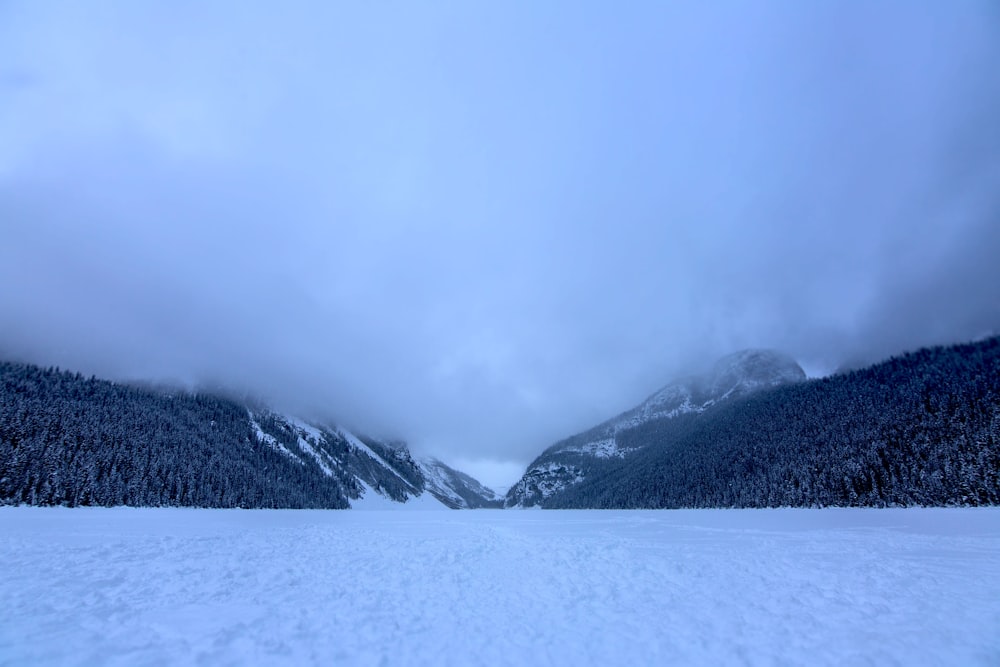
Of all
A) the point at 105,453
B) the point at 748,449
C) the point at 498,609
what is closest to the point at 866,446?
the point at 748,449

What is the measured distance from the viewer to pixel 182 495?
399ft

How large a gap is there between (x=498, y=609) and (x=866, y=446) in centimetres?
14055

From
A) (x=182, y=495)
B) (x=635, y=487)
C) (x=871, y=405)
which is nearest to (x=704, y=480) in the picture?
(x=635, y=487)

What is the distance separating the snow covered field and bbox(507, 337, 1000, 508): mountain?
300 ft

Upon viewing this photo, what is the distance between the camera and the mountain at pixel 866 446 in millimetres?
94812

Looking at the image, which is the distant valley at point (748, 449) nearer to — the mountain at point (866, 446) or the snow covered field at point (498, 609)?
the mountain at point (866, 446)

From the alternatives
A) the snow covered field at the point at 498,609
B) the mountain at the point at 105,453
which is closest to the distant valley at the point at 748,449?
the mountain at the point at 105,453

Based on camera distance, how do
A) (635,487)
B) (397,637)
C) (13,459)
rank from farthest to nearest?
(635,487) < (13,459) < (397,637)

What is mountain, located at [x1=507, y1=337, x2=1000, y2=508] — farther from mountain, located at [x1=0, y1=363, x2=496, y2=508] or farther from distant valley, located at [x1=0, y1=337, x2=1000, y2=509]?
mountain, located at [x1=0, y1=363, x2=496, y2=508]

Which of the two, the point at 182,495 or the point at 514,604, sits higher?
the point at 182,495

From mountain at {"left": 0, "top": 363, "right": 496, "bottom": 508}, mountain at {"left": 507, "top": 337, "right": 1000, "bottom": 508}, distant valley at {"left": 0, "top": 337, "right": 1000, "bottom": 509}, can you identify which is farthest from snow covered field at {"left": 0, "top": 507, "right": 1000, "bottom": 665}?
mountain at {"left": 507, "top": 337, "right": 1000, "bottom": 508}

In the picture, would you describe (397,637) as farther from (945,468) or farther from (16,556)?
(945,468)

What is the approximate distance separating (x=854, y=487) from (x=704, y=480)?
59.5 meters

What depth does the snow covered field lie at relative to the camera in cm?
1077
